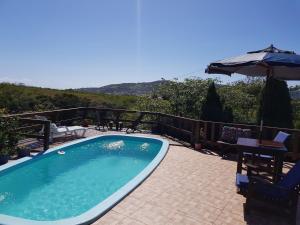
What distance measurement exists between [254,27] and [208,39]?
106 inches

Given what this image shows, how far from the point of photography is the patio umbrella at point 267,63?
16.5ft

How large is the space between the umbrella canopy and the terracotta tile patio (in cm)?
232

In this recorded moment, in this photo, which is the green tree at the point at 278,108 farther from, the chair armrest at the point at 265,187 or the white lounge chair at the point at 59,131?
the white lounge chair at the point at 59,131

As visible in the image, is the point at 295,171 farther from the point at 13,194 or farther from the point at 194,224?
the point at 13,194

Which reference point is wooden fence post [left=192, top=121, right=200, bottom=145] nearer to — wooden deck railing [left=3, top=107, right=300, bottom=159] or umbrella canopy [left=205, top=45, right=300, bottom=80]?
wooden deck railing [left=3, top=107, right=300, bottom=159]

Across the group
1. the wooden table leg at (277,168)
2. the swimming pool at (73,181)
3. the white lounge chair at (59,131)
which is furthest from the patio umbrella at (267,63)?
the white lounge chair at (59,131)

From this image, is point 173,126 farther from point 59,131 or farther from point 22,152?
point 22,152

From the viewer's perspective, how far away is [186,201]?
4719mm

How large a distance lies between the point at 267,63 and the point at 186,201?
108 inches

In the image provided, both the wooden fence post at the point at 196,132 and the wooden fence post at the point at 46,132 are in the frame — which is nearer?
the wooden fence post at the point at 46,132

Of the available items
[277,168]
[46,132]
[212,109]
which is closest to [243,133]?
[212,109]

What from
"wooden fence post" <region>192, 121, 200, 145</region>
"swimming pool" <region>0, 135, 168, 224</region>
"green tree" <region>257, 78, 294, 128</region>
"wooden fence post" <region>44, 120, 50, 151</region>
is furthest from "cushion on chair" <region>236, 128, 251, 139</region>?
"wooden fence post" <region>44, 120, 50, 151</region>

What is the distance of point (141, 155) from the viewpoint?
9.38 meters

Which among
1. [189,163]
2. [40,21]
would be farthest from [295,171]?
[40,21]
